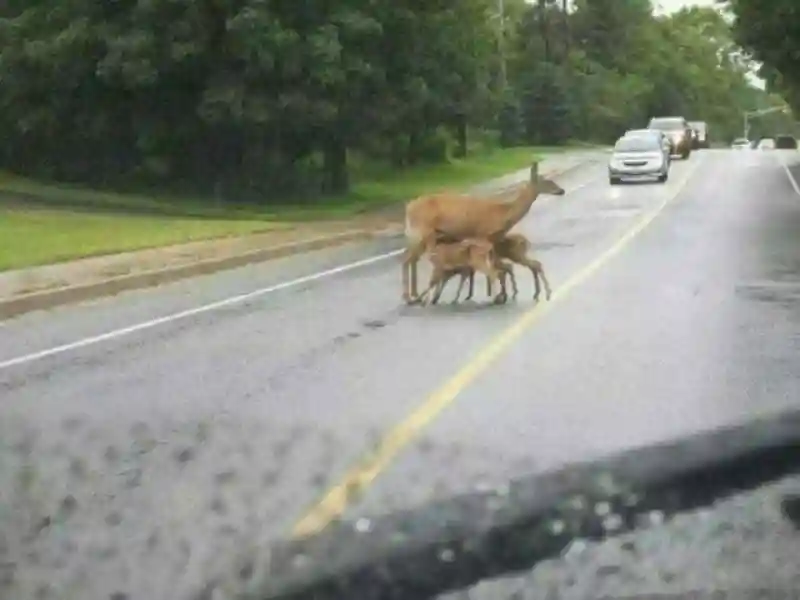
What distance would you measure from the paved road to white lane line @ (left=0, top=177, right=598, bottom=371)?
0.47 ft

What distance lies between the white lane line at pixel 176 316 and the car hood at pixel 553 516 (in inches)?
435

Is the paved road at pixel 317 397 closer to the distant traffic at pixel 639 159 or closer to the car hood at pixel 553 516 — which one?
the car hood at pixel 553 516

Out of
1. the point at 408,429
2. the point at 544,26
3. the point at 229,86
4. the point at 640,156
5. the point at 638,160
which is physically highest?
the point at 229,86

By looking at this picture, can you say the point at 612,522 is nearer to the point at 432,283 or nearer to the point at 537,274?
the point at 432,283

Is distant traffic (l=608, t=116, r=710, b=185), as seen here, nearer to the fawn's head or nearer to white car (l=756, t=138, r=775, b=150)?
the fawn's head

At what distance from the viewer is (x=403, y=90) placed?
41125mm

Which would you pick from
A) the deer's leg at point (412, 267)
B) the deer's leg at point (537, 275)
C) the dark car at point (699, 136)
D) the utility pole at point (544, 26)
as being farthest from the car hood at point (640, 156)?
the utility pole at point (544, 26)

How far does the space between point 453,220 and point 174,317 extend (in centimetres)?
333

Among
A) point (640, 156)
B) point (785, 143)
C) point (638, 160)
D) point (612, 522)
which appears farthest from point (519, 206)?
point (785, 143)

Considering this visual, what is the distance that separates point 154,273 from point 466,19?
24412mm

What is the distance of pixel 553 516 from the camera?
346 cm

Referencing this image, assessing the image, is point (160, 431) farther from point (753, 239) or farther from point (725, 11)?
point (725, 11)

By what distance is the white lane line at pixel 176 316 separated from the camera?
14836mm

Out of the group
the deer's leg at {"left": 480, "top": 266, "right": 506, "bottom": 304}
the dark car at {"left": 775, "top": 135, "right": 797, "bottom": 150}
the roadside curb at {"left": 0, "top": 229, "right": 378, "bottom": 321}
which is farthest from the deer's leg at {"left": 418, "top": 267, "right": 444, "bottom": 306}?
the dark car at {"left": 775, "top": 135, "right": 797, "bottom": 150}
